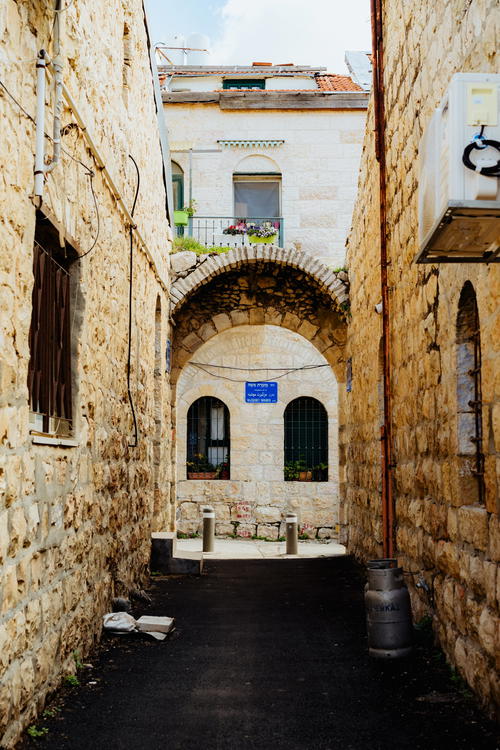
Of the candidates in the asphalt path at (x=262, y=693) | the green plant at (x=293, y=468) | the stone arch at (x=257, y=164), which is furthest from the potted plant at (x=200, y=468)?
the asphalt path at (x=262, y=693)

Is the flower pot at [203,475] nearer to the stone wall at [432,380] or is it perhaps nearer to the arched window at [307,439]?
the arched window at [307,439]

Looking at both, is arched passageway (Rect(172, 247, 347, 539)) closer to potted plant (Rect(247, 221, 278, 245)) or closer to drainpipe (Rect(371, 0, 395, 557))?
potted plant (Rect(247, 221, 278, 245))

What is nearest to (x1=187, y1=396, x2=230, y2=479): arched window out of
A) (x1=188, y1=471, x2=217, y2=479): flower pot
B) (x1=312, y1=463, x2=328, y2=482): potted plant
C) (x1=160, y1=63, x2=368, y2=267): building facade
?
(x1=188, y1=471, x2=217, y2=479): flower pot

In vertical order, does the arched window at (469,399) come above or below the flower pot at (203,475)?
above

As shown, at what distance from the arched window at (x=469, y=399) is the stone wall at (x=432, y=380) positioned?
1.1 inches

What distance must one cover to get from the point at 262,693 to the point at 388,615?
981 mm

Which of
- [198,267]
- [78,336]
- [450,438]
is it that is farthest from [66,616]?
[198,267]

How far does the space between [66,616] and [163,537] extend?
4.74 m

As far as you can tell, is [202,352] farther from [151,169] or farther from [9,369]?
[9,369]

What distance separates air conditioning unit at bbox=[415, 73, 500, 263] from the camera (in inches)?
128

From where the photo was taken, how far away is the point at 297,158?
1756 cm

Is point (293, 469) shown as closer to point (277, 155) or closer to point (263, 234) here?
point (263, 234)

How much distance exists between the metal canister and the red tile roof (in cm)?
1499

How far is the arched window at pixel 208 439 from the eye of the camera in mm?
17828
